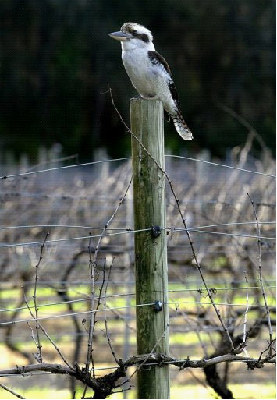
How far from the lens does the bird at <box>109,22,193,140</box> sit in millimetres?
3959

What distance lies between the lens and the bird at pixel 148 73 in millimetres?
3959

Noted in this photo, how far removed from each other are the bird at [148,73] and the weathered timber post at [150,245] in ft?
2.97

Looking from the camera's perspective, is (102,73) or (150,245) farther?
(102,73)

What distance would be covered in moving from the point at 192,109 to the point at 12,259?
20.6 meters

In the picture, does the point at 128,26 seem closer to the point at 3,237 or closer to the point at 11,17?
the point at 3,237

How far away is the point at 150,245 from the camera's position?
117 inches

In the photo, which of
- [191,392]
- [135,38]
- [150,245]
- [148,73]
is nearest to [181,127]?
[148,73]

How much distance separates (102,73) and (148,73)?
2293 centimetres

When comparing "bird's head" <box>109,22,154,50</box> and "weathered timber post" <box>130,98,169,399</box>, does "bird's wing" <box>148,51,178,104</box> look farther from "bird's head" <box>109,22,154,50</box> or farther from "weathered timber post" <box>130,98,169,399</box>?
"weathered timber post" <box>130,98,169,399</box>

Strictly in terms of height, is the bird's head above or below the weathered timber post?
above

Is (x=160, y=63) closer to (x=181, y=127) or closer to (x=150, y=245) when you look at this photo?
(x=181, y=127)

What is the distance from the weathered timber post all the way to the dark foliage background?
854 inches

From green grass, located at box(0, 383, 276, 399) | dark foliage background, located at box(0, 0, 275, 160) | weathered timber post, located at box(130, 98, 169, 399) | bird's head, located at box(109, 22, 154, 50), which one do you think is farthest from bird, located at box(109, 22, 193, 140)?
dark foliage background, located at box(0, 0, 275, 160)

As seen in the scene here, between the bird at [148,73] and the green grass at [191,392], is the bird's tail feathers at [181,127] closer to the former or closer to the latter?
the bird at [148,73]
